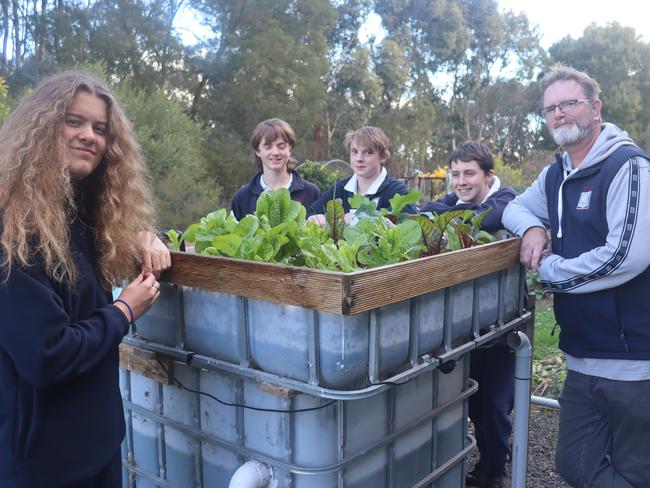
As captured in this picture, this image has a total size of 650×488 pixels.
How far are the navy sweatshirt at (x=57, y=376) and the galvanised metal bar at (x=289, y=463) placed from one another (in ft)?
1.08

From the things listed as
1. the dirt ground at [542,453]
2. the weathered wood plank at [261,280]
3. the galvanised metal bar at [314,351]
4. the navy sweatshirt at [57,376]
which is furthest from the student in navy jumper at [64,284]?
the dirt ground at [542,453]

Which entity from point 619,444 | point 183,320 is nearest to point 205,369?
point 183,320

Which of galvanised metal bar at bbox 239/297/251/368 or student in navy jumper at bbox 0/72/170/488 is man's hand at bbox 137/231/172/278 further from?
galvanised metal bar at bbox 239/297/251/368

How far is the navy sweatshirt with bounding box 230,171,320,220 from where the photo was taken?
4.09 m

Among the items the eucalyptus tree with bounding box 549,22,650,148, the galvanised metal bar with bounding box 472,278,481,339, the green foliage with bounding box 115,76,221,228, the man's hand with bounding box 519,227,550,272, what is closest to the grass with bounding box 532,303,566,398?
the man's hand with bounding box 519,227,550,272

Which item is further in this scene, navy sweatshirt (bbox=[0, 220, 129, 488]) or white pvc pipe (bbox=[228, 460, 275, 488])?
white pvc pipe (bbox=[228, 460, 275, 488])

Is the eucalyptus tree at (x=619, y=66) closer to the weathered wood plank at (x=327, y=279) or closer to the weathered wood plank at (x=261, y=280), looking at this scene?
the weathered wood plank at (x=327, y=279)

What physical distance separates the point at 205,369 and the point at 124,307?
1.27 feet

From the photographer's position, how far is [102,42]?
60.7 feet

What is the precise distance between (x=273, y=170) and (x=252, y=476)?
253 cm

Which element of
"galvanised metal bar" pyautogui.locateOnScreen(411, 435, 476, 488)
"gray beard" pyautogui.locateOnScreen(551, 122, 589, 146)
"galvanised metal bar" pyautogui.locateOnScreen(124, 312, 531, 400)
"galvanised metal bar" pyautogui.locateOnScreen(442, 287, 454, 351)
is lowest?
"galvanised metal bar" pyautogui.locateOnScreen(411, 435, 476, 488)

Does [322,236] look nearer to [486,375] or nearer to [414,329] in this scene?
[414,329]

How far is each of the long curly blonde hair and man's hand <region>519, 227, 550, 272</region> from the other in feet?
5.04

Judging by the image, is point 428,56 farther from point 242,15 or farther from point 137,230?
point 137,230
